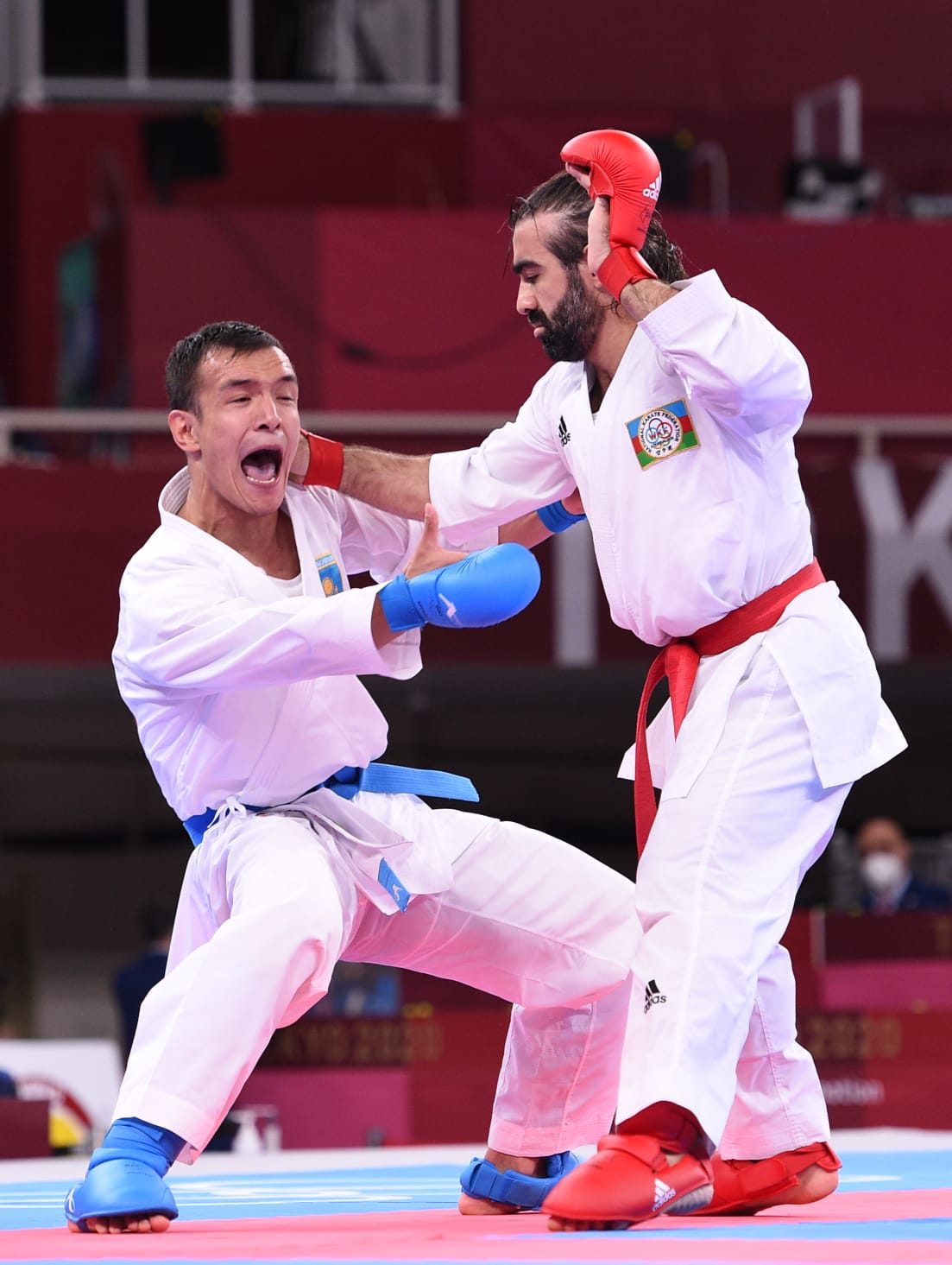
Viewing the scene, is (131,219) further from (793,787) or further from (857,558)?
(793,787)

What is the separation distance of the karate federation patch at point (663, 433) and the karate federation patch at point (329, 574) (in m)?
0.70

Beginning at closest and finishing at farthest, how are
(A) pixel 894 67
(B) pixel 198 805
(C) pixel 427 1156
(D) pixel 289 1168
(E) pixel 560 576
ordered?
(B) pixel 198 805, (D) pixel 289 1168, (C) pixel 427 1156, (E) pixel 560 576, (A) pixel 894 67

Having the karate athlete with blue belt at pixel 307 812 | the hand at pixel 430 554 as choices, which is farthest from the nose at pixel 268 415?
the hand at pixel 430 554

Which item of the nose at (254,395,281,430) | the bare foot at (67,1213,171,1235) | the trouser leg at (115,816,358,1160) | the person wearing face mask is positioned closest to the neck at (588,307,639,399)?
the nose at (254,395,281,430)

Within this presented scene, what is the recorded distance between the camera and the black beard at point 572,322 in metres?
3.51

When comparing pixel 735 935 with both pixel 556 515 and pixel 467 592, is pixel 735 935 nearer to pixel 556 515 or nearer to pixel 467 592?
pixel 467 592

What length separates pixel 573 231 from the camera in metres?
3.52

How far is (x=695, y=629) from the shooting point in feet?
11.2

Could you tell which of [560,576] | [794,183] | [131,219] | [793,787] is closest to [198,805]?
[793,787]

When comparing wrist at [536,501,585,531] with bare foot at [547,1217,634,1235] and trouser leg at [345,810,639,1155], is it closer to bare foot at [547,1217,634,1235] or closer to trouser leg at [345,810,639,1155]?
trouser leg at [345,810,639,1155]

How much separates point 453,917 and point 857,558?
6.38 meters

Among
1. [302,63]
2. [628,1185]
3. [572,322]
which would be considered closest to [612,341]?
[572,322]

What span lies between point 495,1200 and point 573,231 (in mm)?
1722

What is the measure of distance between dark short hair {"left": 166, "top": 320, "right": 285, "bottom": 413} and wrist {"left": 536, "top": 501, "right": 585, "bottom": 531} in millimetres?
619
